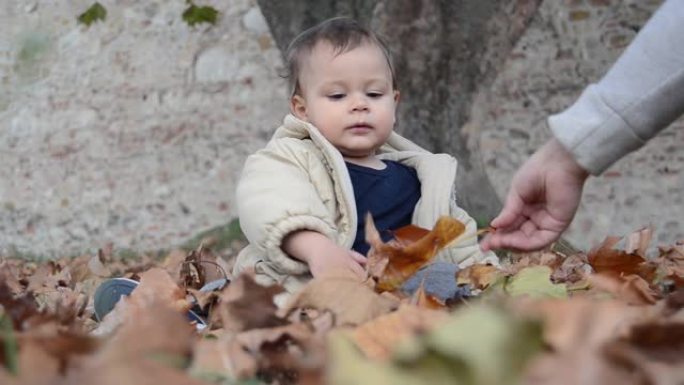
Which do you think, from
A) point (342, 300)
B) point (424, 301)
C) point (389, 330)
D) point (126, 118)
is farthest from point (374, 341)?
point (126, 118)

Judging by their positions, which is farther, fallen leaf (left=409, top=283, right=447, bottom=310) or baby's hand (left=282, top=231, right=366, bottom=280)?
baby's hand (left=282, top=231, right=366, bottom=280)

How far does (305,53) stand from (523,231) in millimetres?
819

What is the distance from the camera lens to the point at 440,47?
576 centimetres

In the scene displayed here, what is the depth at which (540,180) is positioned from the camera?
1912 mm

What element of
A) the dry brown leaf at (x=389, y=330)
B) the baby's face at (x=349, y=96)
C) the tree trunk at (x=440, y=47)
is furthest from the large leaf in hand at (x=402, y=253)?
the tree trunk at (x=440, y=47)

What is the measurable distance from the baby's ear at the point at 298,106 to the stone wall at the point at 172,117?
17.6ft

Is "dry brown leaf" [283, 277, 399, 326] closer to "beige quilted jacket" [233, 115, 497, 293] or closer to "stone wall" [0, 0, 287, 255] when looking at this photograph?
"beige quilted jacket" [233, 115, 497, 293]

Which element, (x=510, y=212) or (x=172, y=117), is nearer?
(x=510, y=212)

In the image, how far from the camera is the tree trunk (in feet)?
18.5

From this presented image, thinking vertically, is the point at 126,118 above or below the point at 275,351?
below

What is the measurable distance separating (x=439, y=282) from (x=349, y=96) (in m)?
0.66

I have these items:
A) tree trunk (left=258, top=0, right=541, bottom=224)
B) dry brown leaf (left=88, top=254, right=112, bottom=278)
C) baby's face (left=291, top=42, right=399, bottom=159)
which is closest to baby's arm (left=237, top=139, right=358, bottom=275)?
baby's face (left=291, top=42, right=399, bottom=159)

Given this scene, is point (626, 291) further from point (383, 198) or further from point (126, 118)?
point (126, 118)

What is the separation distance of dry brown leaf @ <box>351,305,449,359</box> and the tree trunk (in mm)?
4408
